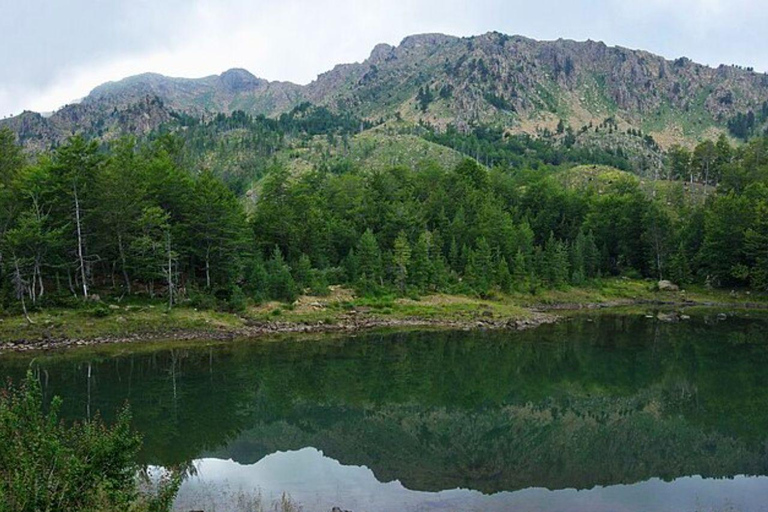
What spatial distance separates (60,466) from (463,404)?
26160mm

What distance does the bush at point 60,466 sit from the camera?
11.0 meters

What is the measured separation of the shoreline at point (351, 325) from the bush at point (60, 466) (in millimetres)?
36890

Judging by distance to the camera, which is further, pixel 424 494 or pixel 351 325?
pixel 351 325

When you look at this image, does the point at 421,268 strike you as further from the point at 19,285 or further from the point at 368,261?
the point at 19,285

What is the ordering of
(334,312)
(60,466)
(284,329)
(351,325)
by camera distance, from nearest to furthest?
(60,466), (284,329), (351,325), (334,312)

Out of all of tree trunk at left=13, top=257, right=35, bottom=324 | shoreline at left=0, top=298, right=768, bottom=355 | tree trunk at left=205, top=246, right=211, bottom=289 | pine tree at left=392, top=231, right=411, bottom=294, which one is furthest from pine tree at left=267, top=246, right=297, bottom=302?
tree trunk at left=13, top=257, right=35, bottom=324

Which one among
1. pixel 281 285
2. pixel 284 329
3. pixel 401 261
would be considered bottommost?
pixel 284 329

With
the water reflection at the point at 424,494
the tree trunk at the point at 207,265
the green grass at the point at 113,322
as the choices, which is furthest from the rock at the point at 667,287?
the water reflection at the point at 424,494

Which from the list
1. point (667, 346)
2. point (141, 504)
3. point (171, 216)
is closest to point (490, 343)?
point (667, 346)

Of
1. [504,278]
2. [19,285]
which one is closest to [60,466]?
[19,285]

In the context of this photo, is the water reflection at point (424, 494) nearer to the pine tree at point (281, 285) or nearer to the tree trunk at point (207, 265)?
the pine tree at point (281, 285)

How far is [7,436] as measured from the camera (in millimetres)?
12422

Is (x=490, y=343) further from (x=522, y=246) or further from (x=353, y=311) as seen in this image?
(x=522, y=246)

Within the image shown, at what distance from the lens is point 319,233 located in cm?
7612
